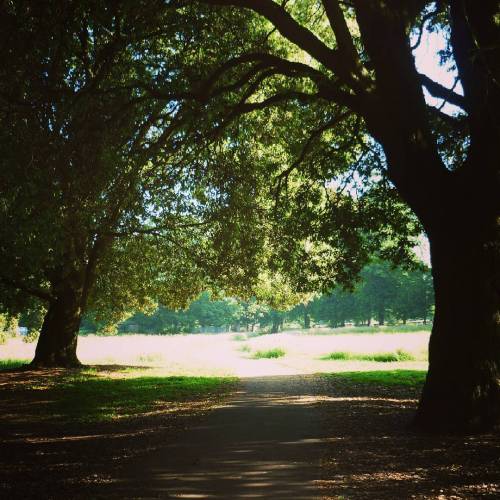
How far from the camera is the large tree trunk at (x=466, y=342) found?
7262 mm

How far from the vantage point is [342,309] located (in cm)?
8206

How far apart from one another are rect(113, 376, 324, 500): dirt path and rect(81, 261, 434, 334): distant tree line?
161 feet

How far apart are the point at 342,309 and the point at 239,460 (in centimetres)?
7817

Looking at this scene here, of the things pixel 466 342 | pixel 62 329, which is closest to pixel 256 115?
pixel 466 342

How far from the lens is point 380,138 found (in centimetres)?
836

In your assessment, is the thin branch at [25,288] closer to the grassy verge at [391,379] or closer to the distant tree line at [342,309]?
the grassy verge at [391,379]

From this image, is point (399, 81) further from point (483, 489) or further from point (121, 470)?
point (121, 470)

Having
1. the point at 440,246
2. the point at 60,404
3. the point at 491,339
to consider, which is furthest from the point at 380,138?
the point at 60,404

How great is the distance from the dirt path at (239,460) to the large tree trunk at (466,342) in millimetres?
2138

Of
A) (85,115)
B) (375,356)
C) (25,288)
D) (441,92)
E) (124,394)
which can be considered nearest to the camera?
(85,115)

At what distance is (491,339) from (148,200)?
988 centimetres

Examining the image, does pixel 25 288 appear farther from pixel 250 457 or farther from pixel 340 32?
pixel 340 32

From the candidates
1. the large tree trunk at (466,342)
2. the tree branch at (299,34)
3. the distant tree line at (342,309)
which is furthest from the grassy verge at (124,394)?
the distant tree line at (342,309)

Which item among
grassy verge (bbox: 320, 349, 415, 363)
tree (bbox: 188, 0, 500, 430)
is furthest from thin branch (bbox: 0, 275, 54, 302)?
grassy verge (bbox: 320, 349, 415, 363)
